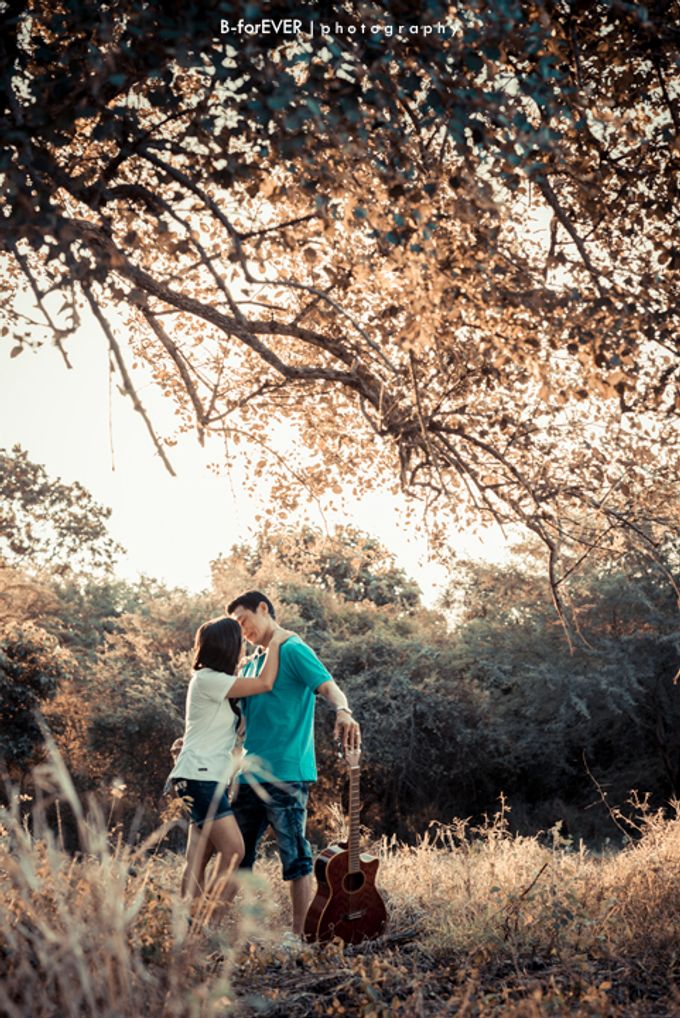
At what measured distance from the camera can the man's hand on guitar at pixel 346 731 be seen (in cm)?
505

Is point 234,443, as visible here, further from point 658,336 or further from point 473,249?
→ point 658,336

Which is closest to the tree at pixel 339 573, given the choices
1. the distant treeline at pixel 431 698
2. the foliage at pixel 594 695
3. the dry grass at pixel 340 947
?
the distant treeline at pixel 431 698

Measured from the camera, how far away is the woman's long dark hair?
16.6 feet

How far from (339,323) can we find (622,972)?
3.87 m

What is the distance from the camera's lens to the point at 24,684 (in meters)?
15.8

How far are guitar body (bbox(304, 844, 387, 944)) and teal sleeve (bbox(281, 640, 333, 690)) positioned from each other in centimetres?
95

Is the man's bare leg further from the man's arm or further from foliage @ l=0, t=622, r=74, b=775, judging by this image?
foliage @ l=0, t=622, r=74, b=775

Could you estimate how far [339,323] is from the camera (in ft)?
19.2

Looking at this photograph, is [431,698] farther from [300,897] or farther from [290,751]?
[290,751]

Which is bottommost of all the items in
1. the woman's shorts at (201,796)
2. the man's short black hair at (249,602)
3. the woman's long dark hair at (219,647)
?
the woman's shorts at (201,796)

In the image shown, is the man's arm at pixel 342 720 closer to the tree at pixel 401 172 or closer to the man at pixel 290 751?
the man at pixel 290 751

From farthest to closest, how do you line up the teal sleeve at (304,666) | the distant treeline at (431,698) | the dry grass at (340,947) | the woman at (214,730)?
1. the distant treeline at (431,698)
2. the teal sleeve at (304,666)
3. the woman at (214,730)
4. the dry grass at (340,947)

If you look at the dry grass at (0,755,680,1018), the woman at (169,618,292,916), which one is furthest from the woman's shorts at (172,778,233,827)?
the dry grass at (0,755,680,1018)

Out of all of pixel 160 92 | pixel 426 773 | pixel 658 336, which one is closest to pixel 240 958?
pixel 658 336
